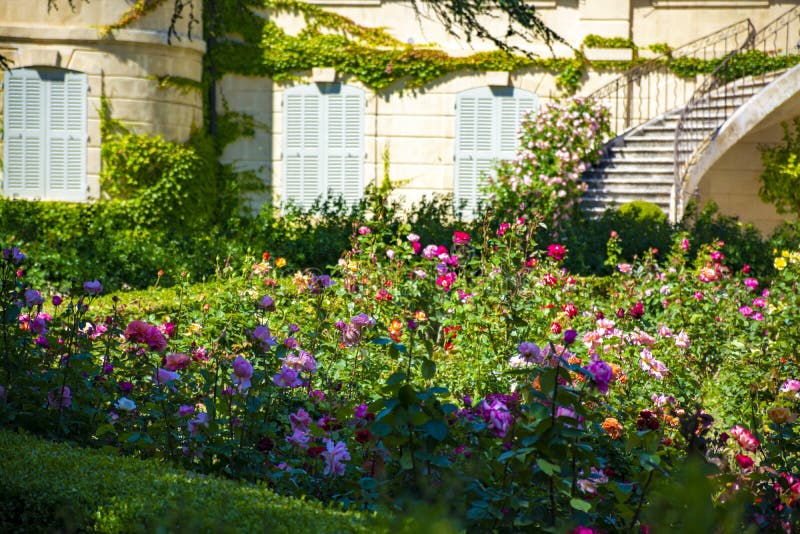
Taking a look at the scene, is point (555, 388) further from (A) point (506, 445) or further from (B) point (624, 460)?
(B) point (624, 460)

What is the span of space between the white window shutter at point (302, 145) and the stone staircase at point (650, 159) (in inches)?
Result: 158

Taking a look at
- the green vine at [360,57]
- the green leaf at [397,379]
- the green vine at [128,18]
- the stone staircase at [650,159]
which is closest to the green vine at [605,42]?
the green vine at [360,57]

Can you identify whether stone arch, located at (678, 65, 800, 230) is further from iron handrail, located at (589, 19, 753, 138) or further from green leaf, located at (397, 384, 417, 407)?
green leaf, located at (397, 384, 417, 407)

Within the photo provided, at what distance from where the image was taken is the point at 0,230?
12.4m

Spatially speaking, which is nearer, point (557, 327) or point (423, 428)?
point (423, 428)

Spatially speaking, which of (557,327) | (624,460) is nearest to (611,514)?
(624,460)

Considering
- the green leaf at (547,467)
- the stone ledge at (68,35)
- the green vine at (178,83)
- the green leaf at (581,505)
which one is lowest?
the green leaf at (581,505)

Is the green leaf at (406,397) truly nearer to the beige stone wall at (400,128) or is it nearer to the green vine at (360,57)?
the beige stone wall at (400,128)

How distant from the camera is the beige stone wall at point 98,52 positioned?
1326cm

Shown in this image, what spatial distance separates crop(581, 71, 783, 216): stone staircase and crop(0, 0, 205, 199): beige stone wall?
6037 millimetres

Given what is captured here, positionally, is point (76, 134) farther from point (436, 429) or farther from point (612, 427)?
point (436, 429)

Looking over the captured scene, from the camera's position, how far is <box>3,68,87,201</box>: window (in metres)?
13.6

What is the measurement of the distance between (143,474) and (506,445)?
114cm

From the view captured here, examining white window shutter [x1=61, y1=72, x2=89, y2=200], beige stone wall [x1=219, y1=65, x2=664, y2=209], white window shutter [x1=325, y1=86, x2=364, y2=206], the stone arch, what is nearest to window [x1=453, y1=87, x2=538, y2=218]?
beige stone wall [x1=219, y1=65, x2=664, y2=209]
